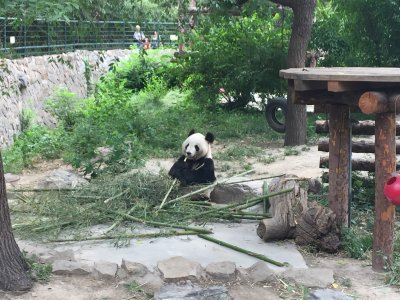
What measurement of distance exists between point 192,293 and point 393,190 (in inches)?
63.3

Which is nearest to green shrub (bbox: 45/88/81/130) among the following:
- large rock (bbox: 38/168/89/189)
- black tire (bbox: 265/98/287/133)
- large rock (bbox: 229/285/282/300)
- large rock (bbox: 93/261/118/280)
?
black tire (bbox: 265/98/287/133)

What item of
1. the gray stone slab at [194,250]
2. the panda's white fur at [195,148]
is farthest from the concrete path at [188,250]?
the panda's white fur at [195,148]

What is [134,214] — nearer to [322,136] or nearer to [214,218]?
[214,218]

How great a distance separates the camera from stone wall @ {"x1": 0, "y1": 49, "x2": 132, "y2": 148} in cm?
1144

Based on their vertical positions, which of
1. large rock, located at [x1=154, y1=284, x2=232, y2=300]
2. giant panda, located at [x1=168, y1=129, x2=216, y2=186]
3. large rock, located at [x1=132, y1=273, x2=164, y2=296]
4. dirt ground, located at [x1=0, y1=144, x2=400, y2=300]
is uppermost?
giant panda, located at [x1=168, y1=129, x2=216, y2=186]

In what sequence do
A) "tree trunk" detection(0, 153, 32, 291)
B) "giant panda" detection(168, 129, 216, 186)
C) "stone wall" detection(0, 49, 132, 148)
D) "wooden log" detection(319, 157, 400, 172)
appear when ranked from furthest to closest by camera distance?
"stone wall" detection(0, 49, 132, 148) → "giant panda" detection(168, 129, 216, 186) → "wooden log" detection(319, 157, 400, 172) → "tree trunk" detection(0, 153, 32, 291)

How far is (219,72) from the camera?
50.3 ft

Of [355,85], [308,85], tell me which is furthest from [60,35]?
[355,85]

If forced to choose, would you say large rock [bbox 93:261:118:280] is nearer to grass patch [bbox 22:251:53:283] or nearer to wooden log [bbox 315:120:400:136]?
grass patch [bbox 22:251:53:283]

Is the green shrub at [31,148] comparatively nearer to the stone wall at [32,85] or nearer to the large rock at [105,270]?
the stone wall at [32,85]

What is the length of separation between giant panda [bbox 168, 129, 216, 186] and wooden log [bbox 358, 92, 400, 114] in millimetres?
2789

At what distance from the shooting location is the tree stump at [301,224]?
577 cm

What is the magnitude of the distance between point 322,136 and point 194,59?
4.57 m

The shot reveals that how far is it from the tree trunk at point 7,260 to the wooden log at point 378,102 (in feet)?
8.82
